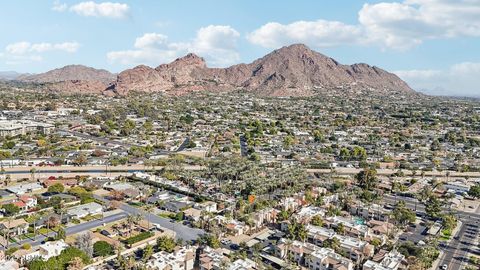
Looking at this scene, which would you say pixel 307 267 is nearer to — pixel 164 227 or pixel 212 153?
pixel 164 227

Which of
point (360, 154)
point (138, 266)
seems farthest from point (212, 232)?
point (360, 154)

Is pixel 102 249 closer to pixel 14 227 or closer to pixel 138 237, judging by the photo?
pixel 138 237

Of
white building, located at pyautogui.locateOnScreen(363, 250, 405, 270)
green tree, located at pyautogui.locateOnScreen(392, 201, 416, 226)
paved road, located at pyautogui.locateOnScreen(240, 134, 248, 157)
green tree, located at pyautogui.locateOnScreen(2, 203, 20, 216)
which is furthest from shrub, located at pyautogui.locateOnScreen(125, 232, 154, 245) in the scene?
paved road, located at pyautogui.locateOnScreen(240, 134, 248, 157)

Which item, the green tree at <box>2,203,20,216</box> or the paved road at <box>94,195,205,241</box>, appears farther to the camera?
the green tree at <box>2,203,20,216</box>

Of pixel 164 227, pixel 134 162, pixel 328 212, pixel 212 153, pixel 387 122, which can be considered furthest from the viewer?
pixel 387 122

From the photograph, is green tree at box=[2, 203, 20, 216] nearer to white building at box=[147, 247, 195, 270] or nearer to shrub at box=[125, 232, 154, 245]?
shrub at box=[125, 232, 154, 245]

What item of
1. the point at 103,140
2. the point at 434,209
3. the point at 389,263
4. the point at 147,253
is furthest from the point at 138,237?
the point at 103,140
